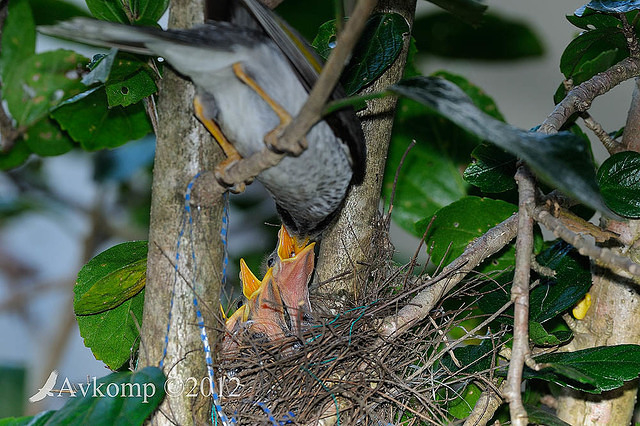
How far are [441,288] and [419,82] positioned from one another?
22.4 inches

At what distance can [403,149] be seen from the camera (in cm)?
181

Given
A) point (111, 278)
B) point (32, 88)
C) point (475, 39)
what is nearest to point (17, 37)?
point (32, 88)

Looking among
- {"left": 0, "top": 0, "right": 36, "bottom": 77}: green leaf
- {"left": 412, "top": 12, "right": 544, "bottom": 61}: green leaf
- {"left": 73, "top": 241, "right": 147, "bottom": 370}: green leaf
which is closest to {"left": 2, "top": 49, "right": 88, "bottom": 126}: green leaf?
{"left": 0, "top": 0, "right": 36, "bottom": 77}: green leaf

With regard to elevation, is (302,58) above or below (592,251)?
above

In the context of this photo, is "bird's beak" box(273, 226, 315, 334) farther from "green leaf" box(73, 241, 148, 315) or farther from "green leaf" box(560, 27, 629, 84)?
"green leaf" box(560, 27, 629, 84)

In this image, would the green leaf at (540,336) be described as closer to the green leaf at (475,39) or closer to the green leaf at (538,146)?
the green leaf at (538,146)

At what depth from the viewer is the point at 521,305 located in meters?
0.92

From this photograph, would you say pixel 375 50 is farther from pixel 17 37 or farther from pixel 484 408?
pixel 17 37

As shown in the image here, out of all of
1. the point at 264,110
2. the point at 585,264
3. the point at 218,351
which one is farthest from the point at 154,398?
the point at 585,264

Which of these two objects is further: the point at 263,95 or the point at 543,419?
the point at 543,419

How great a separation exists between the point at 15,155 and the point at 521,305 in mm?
1367

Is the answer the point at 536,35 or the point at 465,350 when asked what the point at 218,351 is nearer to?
the point at 465,350

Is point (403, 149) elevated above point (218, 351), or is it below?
above

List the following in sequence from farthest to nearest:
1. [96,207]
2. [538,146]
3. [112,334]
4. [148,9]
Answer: [96,207] < [112,334] < [148,9] < [538,146]
